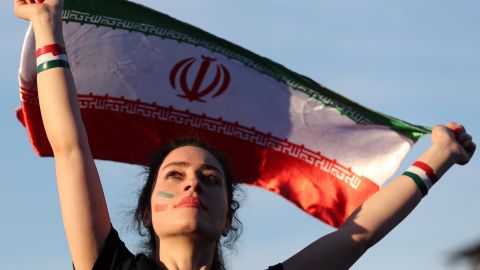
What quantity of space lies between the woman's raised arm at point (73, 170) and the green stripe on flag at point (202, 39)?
14.2 ft

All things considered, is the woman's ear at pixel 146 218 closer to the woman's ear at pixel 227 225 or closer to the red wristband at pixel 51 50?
the woman's ear at pixel 227 225

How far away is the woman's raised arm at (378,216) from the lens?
5621 mm

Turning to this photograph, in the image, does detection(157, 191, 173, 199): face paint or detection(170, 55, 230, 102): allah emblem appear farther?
detection(170, 55, 230, 102): allah emblem

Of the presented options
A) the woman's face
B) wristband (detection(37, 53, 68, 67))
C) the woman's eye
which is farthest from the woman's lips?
wristband (detection(37, 53, 68, 67))

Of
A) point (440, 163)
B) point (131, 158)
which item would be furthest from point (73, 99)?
point (131, 158)

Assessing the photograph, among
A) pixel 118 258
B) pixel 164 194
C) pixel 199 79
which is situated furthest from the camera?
pixel 199 79

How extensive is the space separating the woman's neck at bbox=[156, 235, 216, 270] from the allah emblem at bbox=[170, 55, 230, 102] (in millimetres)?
4591

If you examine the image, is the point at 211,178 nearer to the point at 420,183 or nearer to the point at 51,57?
the point at 51,57

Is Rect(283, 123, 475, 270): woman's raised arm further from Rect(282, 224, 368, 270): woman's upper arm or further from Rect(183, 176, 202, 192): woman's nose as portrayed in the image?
Rect(183, 176, 202, 192): woman's nose

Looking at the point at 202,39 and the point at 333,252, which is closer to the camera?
the point at 333,252

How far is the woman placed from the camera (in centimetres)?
525

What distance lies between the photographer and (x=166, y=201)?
17.9 ft

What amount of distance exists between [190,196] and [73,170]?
580 millimetres

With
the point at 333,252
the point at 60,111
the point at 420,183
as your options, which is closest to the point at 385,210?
the point at 420,183
